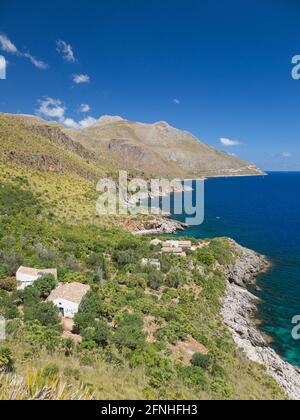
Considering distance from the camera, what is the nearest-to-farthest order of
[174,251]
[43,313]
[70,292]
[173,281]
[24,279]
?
[43,313]
[70,292]
[24,279]
[173,281]
[174,251]

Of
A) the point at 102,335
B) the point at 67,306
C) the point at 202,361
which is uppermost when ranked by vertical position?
the point at 67,306

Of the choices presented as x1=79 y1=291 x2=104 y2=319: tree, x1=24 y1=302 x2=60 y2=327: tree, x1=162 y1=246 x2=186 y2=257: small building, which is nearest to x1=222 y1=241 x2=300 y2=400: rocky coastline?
x1=162 y1=246 x2=186 y2=257: small building

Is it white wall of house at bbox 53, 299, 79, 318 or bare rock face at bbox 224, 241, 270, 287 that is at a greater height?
white wall of house at bbox 53, 299, 79, 318

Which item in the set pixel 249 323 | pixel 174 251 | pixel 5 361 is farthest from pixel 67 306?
pixel 174 251

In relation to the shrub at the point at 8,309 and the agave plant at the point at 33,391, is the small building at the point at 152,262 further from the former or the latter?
the agave plant at the point at 33,391

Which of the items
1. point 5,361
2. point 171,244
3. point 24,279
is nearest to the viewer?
point 5,361

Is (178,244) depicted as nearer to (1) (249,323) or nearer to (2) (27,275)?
(1) (249,323)

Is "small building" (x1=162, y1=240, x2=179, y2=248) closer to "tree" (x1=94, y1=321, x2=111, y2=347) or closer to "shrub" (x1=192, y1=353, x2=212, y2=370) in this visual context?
"shrub" (x1=192, y1=353, x2=212, y2=370)
